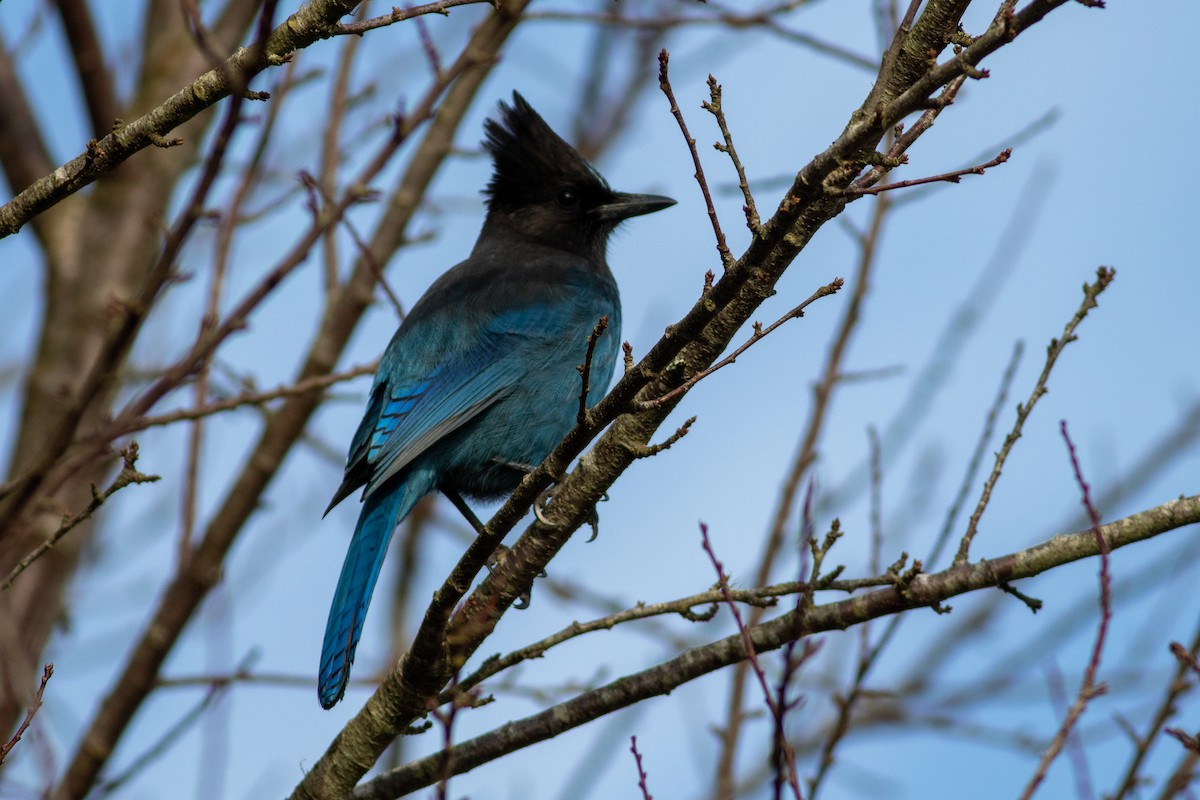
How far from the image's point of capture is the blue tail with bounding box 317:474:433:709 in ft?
13.9

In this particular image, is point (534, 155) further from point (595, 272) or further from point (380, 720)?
point (380, 720)

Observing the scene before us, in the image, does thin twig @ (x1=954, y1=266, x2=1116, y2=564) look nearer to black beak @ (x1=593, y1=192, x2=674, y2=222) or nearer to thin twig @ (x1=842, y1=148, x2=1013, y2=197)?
thin twig @ (x1=842, y1=148, x2=1013, y2=197)

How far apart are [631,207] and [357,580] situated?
2.71m

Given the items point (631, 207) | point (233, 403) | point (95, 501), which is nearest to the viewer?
point (95, 501)

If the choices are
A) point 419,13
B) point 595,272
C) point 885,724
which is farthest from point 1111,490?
point 419,13

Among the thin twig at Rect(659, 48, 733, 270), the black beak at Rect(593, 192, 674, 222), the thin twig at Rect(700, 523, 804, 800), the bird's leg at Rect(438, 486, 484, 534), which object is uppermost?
the black beak at Rect(593, 192, 674, 222)

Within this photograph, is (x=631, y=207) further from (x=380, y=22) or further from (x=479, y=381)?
(x=380, y=22)

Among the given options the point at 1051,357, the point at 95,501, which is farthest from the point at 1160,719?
the point at 95,501

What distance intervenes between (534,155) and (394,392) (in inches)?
71.7

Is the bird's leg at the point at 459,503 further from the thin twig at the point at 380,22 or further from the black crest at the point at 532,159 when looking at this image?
the thin twig at the point at 380,22

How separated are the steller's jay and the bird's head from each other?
1 cm

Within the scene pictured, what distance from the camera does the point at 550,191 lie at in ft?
22.0

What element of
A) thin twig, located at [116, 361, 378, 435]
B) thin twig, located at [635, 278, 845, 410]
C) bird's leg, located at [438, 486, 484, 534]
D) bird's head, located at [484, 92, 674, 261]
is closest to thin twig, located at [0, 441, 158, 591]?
thin twig, located at [116, 361, 378, 435]

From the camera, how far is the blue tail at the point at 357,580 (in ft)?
13.9
